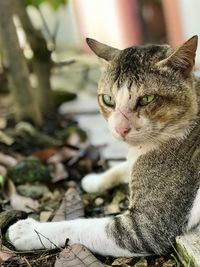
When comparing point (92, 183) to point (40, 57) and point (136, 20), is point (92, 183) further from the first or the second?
point (136, 20)

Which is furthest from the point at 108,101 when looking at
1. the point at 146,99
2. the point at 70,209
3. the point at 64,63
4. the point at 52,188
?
the point at 64,63

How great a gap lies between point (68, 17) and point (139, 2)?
6.32 feet

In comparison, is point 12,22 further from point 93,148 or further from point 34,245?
point 34,245

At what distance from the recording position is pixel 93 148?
4781mm

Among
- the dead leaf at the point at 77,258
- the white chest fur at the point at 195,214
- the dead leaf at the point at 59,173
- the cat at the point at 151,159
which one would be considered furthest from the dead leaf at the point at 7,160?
the white chest fur at the point at 195,214

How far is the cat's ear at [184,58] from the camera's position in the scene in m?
3.17

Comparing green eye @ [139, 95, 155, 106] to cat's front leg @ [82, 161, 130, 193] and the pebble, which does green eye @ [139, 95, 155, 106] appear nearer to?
cat's front leg @ [82, 161, 130, 193]

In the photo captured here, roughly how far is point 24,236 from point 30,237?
0.04m

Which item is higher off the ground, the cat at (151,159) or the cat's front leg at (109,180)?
the cat at (151,159)

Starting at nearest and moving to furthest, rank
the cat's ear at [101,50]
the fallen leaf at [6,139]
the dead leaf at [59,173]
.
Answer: the cat's ear at [101,50] → the dead leaf at [59,173] → the fallen leaf at [6,139]

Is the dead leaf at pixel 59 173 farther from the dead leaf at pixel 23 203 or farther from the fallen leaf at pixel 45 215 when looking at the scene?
the fallen leaf at pixel 45 215

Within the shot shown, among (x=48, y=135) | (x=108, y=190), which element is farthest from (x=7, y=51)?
(x=108, y=190)

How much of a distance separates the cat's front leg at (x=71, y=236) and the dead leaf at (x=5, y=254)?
0.24ft

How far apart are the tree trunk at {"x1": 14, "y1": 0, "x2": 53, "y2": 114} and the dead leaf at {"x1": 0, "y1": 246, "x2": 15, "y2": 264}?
2580mm
